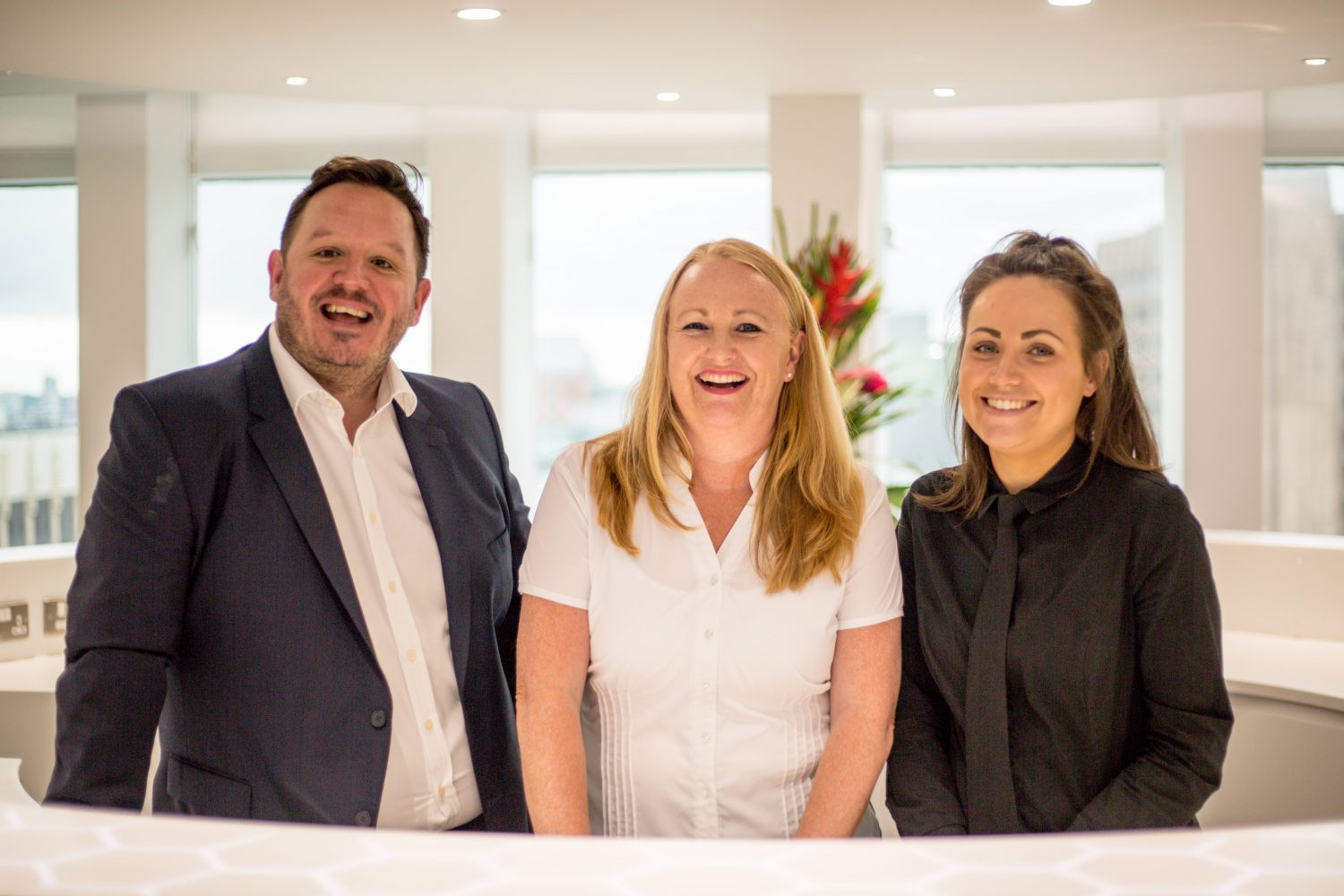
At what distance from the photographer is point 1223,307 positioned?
5.54 meters

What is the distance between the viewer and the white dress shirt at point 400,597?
183 centimetres

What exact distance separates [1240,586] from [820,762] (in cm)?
268

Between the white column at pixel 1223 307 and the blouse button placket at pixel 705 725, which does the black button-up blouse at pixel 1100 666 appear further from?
the white column at pixel 1223 307

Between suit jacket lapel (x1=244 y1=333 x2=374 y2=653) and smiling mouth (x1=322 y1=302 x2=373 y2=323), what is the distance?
14 cm

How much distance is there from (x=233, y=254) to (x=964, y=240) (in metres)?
3.98

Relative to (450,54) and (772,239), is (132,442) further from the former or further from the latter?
(772,239)

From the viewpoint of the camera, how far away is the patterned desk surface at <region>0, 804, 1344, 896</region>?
2.80 ft

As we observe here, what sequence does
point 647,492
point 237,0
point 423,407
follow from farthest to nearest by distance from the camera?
point 237,0 → point 423,407 → point 647,492

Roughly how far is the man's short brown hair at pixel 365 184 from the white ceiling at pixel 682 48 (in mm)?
1829

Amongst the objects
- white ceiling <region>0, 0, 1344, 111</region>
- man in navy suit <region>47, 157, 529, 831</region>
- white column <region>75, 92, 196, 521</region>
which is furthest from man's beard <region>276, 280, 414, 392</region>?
white column <region>75, 92, 196, 521</region>

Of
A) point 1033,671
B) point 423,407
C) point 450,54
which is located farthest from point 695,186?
point 1033,671

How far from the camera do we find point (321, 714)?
69.0 inches

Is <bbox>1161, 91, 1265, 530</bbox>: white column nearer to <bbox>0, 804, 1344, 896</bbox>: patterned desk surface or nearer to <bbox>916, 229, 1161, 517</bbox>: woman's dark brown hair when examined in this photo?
<bbox>916, 229, 1161, 517</bbox>: woman's dark brown hair

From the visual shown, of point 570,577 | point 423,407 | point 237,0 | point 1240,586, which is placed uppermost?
point 237,0
